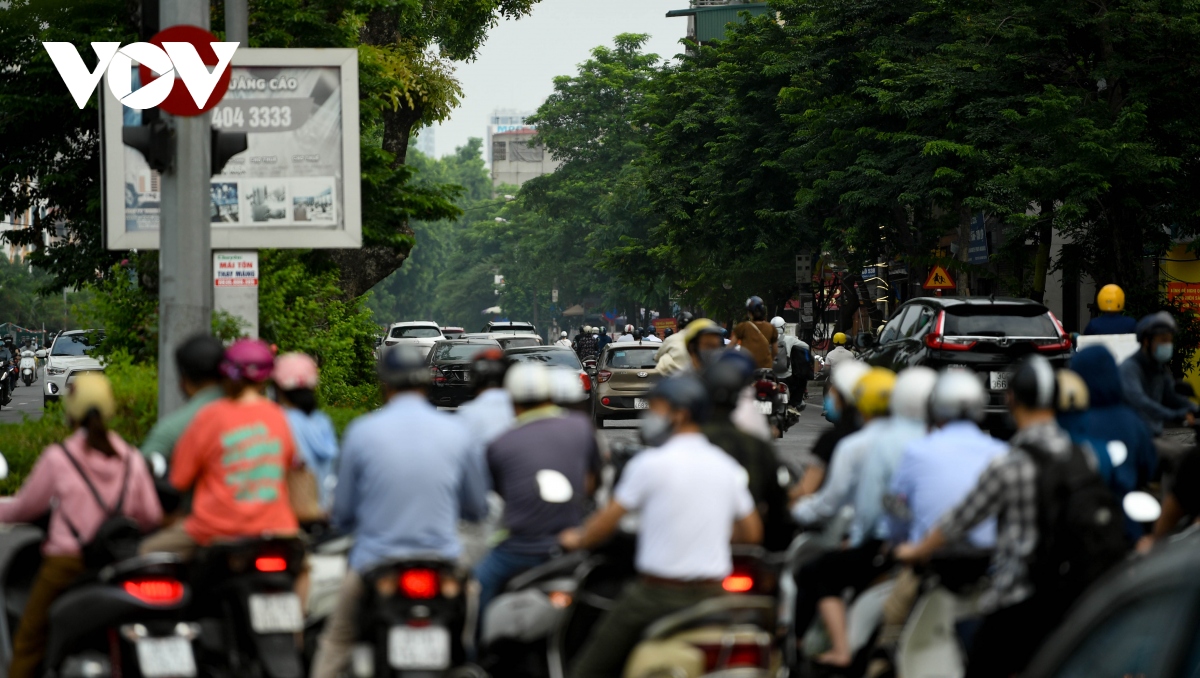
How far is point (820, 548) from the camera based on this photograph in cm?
735

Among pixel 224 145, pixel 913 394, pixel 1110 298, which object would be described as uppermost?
pixel 224 145

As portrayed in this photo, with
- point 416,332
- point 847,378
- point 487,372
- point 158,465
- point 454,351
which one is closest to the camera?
point 158,465

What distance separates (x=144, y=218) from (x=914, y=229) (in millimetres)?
23514

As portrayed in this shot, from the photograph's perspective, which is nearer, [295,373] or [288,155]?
[295,373]

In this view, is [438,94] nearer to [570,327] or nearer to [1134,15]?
[1134,15]

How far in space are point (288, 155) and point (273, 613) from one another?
37.7ft

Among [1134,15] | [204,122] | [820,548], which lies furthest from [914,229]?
[820,548]

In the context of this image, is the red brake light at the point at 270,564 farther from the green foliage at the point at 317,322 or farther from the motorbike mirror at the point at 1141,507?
the green foliage at the point at 317,322

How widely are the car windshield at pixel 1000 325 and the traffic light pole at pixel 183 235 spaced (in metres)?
9.28

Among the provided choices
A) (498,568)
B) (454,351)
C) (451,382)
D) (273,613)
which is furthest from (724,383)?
(454,351)

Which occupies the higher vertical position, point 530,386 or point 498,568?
point 530,386

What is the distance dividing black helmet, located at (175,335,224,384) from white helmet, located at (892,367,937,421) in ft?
8.73

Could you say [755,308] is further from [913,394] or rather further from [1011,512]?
[1011,512]

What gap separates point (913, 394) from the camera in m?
6.78
